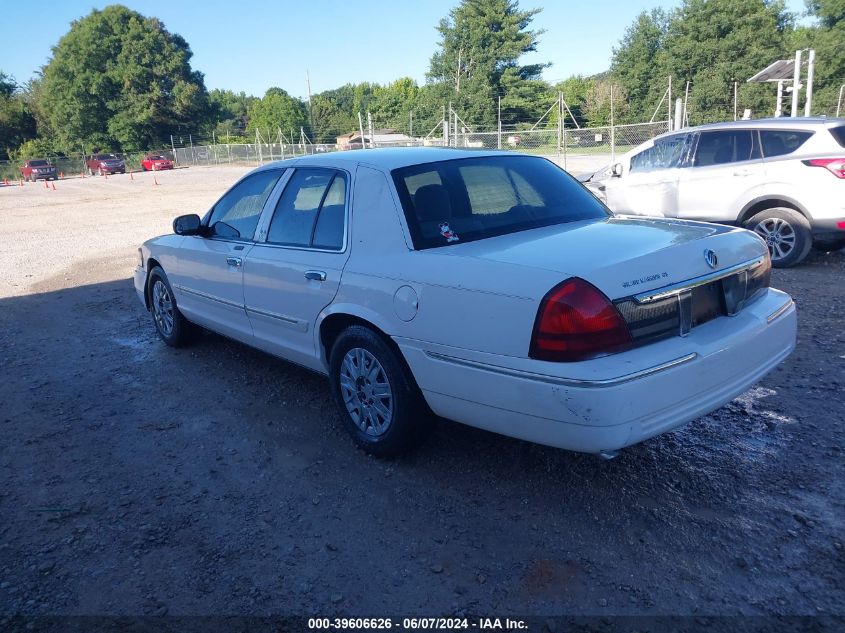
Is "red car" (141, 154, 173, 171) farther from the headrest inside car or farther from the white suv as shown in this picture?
the headrest inside car

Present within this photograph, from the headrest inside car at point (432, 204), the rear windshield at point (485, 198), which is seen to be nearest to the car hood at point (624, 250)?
the rear windshield at point (485, 198)

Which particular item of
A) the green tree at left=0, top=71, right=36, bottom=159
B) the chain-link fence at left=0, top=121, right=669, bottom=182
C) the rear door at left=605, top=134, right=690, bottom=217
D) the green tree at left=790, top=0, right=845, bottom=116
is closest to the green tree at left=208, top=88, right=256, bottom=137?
the green tree at left=0, top=71, right=36, bottom=159

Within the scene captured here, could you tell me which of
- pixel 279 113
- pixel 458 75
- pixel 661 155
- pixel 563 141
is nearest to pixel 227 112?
pixel 279 113

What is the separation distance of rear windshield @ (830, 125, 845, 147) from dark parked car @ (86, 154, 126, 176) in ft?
170

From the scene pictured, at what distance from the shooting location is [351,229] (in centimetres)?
372

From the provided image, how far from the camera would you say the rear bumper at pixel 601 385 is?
2.65 meters

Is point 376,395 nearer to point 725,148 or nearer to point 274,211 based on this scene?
point 274,211

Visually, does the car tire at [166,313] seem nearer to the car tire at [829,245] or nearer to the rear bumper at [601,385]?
the rear bumper at [601,385]

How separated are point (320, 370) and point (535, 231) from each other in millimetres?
1531

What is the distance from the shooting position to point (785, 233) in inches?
302

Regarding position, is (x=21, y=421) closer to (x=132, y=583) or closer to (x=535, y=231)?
(x=132, y=583)

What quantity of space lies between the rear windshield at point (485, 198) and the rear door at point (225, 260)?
132 centimetres

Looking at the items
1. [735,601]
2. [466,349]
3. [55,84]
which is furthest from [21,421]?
[55,84]

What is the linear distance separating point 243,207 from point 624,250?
2.93 metres
